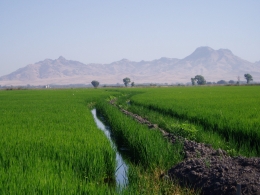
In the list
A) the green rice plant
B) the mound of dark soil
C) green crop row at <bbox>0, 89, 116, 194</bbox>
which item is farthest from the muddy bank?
green crop row at <bbox>0, 89, 116, 194</bbox>

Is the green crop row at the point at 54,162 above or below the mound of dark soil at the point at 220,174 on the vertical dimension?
above

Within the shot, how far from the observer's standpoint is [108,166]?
6082mm

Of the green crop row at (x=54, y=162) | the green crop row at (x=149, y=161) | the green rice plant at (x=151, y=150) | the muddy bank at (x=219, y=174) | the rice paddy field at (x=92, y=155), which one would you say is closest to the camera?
the green crop row at (x=54, y=162)

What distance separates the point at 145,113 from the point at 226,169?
10.0 meters

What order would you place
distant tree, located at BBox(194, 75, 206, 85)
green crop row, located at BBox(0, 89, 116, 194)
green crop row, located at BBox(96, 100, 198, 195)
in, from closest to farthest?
green crop row, located at BBox(0, 89, 116, 194), green crop row, located at BBox(96, 100, 198, 195), distant tree, located at BBox(194, 75, 206, 85)

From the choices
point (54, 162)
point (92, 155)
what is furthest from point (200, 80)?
point (54, 162)

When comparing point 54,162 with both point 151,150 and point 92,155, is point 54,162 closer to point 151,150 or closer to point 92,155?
point 92,155

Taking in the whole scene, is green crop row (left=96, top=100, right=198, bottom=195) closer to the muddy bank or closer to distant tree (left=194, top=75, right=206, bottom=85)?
the muddy bank

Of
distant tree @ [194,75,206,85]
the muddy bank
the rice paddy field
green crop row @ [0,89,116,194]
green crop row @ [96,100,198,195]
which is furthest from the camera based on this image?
distant tree @ [194,75,206,85]

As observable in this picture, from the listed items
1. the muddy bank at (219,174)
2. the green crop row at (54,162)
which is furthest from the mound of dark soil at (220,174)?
the green crop row at (54,162)

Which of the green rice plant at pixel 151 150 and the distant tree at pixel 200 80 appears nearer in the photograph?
the green rice plant at pixel 151 150

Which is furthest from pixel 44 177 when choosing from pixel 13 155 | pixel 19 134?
pixel 19 134

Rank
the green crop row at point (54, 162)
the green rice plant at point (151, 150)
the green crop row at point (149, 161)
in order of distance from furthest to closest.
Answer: the green rice plant at point (151, 150) → the green crop row at point (149, 161) → the green crop row at point (54, 162)

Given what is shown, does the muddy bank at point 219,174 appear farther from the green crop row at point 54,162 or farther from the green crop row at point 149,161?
the green crop row at point 54,162
